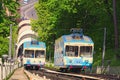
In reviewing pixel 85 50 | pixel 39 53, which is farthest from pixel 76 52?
pixel 39 53

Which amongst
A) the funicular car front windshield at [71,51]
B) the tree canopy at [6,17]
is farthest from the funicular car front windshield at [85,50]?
the tree canopy at [6,17]

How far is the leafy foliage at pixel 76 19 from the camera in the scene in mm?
63000

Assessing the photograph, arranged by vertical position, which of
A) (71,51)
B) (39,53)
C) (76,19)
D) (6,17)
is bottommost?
(71,51)

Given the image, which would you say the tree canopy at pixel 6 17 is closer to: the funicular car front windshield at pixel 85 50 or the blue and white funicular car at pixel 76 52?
the blue and white funicular car at pixel 76 52

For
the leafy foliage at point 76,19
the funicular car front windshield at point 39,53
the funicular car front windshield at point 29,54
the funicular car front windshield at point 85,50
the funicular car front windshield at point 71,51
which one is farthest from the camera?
the leafy foliage at point 76,19

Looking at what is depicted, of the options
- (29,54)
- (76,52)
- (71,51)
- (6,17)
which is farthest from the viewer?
(29,54)

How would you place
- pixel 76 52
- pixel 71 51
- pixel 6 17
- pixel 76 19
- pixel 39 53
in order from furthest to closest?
pixel 76 19 → pixel 39 53 → pixel 6 17 → pixel 71 51 → pixel 76 52

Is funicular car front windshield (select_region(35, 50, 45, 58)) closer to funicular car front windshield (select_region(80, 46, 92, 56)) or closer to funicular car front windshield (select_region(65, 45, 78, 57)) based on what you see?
funicular car front windshield (select_region(65, 45, 78, 57))

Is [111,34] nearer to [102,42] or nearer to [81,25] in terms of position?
[102,42]

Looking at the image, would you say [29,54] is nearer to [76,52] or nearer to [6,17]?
[6,17]

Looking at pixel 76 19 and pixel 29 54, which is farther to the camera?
pixel 76 19

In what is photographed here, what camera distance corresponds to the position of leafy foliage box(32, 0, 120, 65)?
63.0 m

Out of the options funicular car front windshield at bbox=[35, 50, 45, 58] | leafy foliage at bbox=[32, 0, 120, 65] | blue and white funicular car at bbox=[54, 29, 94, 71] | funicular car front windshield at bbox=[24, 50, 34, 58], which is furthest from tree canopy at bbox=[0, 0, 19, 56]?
leafy foliage at bbox=[32, 0, 120, 65]

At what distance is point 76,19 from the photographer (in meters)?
75.6
